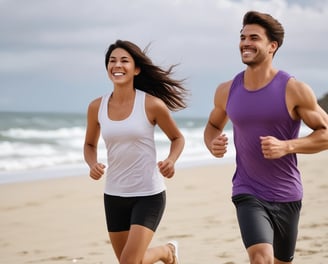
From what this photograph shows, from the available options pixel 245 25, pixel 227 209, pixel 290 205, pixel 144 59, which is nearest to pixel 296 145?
pixel 290 205

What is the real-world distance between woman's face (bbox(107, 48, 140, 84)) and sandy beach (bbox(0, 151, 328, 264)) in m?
2.59

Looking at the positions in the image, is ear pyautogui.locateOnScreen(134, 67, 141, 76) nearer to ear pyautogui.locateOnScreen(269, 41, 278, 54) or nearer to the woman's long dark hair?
the woman's long dark hair

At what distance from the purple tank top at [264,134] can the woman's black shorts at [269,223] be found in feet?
0.15

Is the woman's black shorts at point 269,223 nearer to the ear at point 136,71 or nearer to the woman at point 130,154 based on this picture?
the woman at point 130,154

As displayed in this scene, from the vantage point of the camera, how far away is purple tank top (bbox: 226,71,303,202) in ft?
13.5

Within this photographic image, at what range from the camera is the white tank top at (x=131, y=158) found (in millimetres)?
4816

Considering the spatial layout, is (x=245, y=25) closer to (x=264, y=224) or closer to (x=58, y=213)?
(x=264, y=224)

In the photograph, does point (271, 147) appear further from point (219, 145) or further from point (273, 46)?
point (273, 46)

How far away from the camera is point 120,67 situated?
5070 millimetres

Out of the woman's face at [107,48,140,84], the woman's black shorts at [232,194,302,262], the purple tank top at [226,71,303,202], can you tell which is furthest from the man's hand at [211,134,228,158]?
the woman's face at [107,48,140,84]

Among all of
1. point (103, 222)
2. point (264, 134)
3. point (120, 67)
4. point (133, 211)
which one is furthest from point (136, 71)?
point (103, 222)

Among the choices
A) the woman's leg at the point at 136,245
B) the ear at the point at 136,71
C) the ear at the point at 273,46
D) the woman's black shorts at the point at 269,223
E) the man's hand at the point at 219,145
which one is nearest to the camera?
the woman's black shorts at the point at 269,223

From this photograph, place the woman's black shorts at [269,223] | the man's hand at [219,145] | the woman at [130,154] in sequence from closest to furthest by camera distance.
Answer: the woman's black shorts at [269,223] → the man's hand at [219,145] → the woman at [130,154]

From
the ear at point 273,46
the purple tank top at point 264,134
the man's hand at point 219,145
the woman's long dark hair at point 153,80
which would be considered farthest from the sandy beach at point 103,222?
the ear at point 273,46
